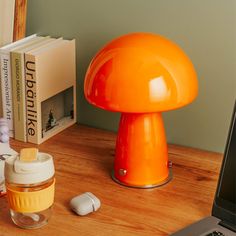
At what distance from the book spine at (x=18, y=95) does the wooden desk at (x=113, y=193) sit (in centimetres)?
3

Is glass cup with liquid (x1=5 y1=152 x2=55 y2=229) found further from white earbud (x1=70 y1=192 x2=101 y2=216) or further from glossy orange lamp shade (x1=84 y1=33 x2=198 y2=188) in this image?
glossy orange lamp shade (x1=84 y1=33 x2=198 y2=188)

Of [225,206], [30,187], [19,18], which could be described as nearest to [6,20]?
[19,18]

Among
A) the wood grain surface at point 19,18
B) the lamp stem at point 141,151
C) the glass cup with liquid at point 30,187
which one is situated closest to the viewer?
the glass cup with liquid at point 30,187

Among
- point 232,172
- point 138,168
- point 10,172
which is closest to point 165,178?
point 138,168

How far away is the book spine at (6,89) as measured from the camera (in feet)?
3.96

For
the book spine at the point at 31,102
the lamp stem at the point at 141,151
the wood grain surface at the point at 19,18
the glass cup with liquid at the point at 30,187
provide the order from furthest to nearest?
the wood grain surface at the point at 19,18
the book spine at the point at 31,102
the lamp stem at the point at 141,151
the glass cup with liquid at the point at 30,187

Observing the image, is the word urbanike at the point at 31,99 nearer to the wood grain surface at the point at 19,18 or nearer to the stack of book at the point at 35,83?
the stack of book at the point at 35,83

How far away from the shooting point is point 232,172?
922 mm

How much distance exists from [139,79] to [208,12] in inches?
10.7

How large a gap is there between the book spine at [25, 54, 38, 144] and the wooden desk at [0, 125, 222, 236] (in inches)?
1.2

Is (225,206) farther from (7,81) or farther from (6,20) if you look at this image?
(6,20)

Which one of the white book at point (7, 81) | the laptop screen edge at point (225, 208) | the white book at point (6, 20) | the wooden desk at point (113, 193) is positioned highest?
the white book at point (6, 20)

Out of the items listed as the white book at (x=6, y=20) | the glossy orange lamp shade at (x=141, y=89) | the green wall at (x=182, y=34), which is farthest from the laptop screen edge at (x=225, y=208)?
the white book at (x=6, y=20)

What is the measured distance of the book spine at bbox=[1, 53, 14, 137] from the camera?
121 centimetres
